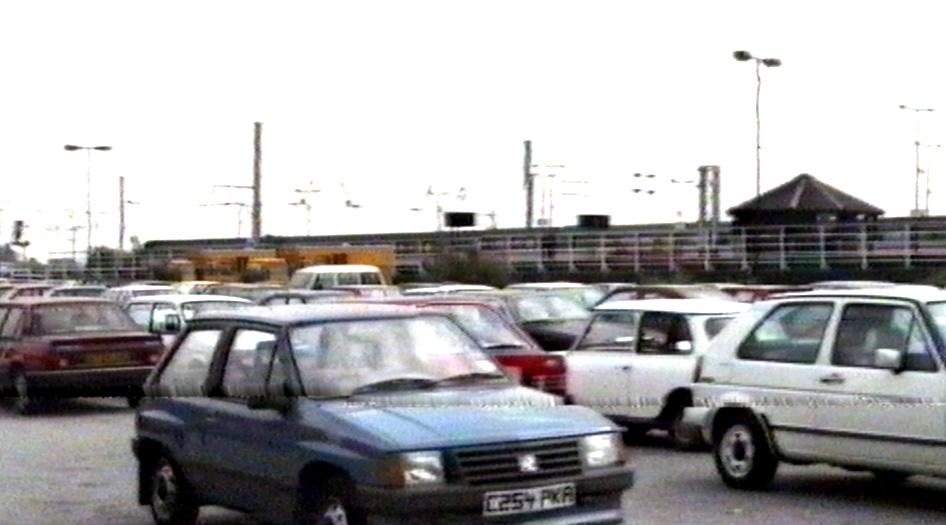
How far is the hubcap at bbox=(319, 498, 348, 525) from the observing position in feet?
30.9

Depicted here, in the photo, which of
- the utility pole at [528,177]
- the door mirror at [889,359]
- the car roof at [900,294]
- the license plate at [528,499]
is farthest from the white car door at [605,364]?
the utility pole at [528,177]

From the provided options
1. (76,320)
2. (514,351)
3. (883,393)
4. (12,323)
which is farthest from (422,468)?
(12,323)

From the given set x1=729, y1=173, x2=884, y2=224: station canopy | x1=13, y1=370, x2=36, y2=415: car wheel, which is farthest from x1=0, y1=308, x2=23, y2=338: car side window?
x1=729, y1=173, x2=884, y2=224: station canopy

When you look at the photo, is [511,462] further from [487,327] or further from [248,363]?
[487,327]

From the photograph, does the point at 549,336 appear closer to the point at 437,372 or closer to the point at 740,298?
the point at 740,298

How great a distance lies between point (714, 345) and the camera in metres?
13.7

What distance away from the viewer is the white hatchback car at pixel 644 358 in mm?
16141

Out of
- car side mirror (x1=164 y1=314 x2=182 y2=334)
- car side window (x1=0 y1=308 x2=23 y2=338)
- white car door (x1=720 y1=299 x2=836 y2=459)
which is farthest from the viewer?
car side mirror (x1=164 y1=314 x2=182 y2=334)

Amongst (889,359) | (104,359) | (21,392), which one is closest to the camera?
(889,359)

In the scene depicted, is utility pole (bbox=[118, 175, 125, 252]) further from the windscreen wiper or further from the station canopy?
the windscreen wiper

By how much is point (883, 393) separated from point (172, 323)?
52.0ft

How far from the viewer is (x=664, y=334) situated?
54.5ft

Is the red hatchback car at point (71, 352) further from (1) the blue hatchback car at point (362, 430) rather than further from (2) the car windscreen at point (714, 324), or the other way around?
(1) the blue hatchback car at point (362, 430)

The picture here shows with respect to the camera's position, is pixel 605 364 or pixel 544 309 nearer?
pixel 605 364
